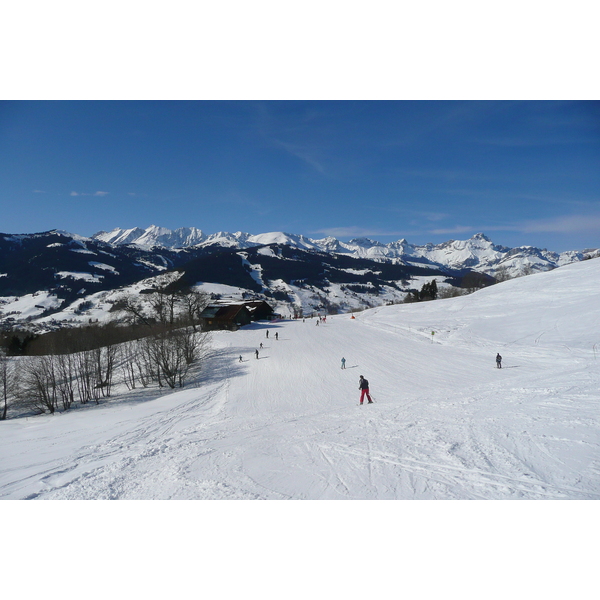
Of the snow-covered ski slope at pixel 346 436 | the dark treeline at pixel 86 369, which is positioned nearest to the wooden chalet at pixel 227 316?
the dark treeline at pixel 86 369

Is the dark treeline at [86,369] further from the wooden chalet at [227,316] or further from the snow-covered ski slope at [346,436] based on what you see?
the wooden chalet at [227,316]

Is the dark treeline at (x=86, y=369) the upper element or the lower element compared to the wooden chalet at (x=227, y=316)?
lower

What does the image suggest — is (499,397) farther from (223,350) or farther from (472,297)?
(472,297)

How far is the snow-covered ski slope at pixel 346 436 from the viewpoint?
24.8 ft

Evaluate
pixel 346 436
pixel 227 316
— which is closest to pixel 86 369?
pixel 227 316

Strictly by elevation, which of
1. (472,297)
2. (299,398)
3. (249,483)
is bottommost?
(299,398)

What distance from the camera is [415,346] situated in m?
34.8

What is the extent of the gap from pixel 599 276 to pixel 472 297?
17.1 m

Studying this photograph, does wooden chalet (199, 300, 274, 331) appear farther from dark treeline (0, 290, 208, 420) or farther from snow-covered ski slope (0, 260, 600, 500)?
snow-covered ski slope (0, 260, 600, 500)

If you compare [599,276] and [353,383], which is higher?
[599,276]

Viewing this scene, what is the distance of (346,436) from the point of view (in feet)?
36.1

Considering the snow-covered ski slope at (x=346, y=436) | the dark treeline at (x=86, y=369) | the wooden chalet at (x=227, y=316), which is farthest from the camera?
the wooden chalet at (x=227, y=316)

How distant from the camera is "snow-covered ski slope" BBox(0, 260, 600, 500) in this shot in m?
7.56
